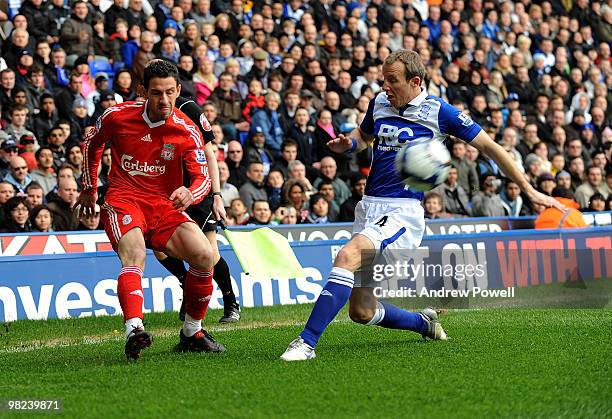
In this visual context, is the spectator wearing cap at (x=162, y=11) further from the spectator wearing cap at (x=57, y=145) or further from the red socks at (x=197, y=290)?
the red socks at (x=197, y=290)

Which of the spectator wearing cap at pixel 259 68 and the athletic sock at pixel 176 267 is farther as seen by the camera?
the spectator wearing cap at pixel 259 68

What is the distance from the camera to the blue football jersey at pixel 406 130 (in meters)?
8.09

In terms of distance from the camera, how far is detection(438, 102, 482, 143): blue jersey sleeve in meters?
7.98

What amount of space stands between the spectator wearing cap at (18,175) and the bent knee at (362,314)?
268 inches

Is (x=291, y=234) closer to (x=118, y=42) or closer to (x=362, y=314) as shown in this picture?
(x=118, y=42)

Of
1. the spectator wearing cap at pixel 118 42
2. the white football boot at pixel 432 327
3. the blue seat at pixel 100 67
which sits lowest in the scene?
the white football boot at pixel 432 327

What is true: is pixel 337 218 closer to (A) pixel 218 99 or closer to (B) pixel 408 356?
(A) pixel 218 99

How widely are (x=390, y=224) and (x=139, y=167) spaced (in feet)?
6.47

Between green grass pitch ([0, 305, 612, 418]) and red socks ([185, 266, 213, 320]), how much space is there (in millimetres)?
390

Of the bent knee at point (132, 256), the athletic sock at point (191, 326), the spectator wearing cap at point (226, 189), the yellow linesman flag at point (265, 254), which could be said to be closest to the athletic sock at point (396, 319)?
the athletic sock at point (191, 326)

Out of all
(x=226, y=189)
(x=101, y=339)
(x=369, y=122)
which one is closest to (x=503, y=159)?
(x=369, y=122)

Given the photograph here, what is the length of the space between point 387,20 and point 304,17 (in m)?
2.86

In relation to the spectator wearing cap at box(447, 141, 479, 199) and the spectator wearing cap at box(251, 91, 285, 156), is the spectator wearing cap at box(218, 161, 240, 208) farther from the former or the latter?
the spectator wearing cap at box(447, 141, 479, 199)

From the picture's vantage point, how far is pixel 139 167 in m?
8.11
